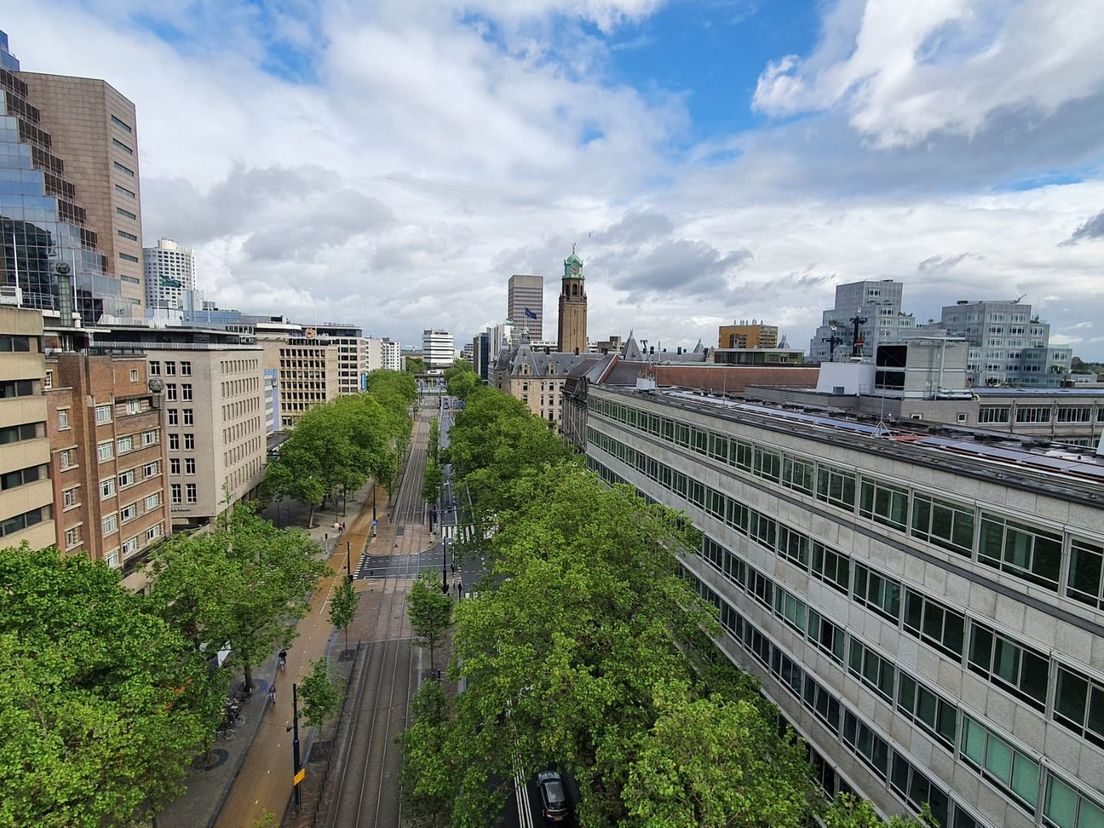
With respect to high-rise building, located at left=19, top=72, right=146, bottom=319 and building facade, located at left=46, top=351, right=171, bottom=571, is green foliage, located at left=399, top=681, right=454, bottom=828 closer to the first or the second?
building facade, located at left=46, top=351, right=171, bottom=571

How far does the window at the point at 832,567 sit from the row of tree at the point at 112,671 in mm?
26201

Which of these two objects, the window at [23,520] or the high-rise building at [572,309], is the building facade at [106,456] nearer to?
the window at [23,520]

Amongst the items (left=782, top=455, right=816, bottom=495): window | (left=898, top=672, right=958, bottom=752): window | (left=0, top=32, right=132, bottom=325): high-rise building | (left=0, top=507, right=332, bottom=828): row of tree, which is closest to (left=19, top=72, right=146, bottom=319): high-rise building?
(left=0, top=32, right=132, bottom=325): high-rise building

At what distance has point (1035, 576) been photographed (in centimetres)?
1691

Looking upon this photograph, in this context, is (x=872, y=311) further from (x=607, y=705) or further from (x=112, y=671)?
(x=112, y=671)

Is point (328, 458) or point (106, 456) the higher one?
→ point (106, 456)

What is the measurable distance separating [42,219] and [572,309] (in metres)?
122

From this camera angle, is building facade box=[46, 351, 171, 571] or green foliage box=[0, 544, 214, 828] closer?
green foliage box=[0, 544, 214, 828]

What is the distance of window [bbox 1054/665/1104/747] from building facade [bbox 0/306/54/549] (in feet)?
155

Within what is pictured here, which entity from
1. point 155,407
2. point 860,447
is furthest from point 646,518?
point 155,407

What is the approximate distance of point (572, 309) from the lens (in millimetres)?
178625

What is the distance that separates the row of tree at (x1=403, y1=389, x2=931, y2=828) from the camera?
17.3 metres

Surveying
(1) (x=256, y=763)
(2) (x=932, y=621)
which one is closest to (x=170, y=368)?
(1) (x=256, y=763)

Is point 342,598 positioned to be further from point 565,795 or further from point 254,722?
point 565,795
